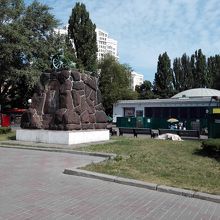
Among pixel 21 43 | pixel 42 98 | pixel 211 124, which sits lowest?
pixel 211 124

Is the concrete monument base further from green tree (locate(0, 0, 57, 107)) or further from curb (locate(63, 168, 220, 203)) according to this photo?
green tree (locate(0, 0, 57, 107))

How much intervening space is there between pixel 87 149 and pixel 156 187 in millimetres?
7013

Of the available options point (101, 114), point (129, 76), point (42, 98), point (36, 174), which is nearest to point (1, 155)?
point (36, 174)

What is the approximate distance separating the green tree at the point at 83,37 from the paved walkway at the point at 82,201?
1441 inches

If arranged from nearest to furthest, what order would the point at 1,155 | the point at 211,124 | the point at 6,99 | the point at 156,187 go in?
the point at 156,187 → the point at 1,155 → the point at 211,124 → the point at 6,99

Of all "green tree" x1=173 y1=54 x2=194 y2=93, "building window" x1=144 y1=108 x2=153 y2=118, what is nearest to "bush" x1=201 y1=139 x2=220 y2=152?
"building window" x1=144 y1=108 x2=153 y2=118

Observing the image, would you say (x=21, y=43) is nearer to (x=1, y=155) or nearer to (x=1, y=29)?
(x=1, y=29)

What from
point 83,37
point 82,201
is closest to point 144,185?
point 82,201

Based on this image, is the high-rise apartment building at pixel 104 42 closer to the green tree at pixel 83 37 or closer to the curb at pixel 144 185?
the green tree at pixel 83 37

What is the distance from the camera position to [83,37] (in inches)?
1848

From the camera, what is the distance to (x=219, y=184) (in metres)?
8.27

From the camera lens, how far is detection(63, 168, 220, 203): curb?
7356mm

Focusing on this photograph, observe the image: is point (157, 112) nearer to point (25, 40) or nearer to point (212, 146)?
point (25, 40)

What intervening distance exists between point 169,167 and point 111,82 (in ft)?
163
